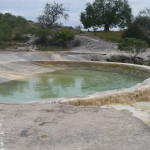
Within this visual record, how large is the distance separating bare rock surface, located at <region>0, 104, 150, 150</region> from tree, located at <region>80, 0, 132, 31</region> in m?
31.8

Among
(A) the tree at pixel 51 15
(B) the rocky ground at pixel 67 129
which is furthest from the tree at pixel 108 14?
(B) the rocky ground at pixel 67 129

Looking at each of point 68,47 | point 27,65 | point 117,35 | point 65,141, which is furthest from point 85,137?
point 117,35

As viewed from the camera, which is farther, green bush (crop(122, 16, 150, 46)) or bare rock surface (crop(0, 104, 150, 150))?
green bush (crop(122, 16, 150, 46))

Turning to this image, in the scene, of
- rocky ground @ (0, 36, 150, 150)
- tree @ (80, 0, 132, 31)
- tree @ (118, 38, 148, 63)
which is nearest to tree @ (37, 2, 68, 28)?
tree @ (80, 0, 132, 31)

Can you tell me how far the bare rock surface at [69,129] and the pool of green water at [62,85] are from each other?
4083 millimetres

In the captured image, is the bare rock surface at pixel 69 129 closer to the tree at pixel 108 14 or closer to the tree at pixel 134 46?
the tree at pixel 134 46

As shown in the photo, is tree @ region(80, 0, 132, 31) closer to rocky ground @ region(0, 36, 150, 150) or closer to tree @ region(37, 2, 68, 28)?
tree @ region(37, 2, 68, 28)

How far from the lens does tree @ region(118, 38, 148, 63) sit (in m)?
21.8

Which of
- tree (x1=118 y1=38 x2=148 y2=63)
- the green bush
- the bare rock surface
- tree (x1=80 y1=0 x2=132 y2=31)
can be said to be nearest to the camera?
the bare rock surface

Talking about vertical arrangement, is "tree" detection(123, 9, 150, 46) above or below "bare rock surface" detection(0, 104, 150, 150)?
above

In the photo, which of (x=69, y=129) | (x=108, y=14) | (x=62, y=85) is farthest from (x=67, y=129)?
(x=108, y=14)

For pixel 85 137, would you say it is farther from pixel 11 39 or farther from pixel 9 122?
pixel 11 39

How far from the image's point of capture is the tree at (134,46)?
21759mm

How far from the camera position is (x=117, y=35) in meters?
32.5
